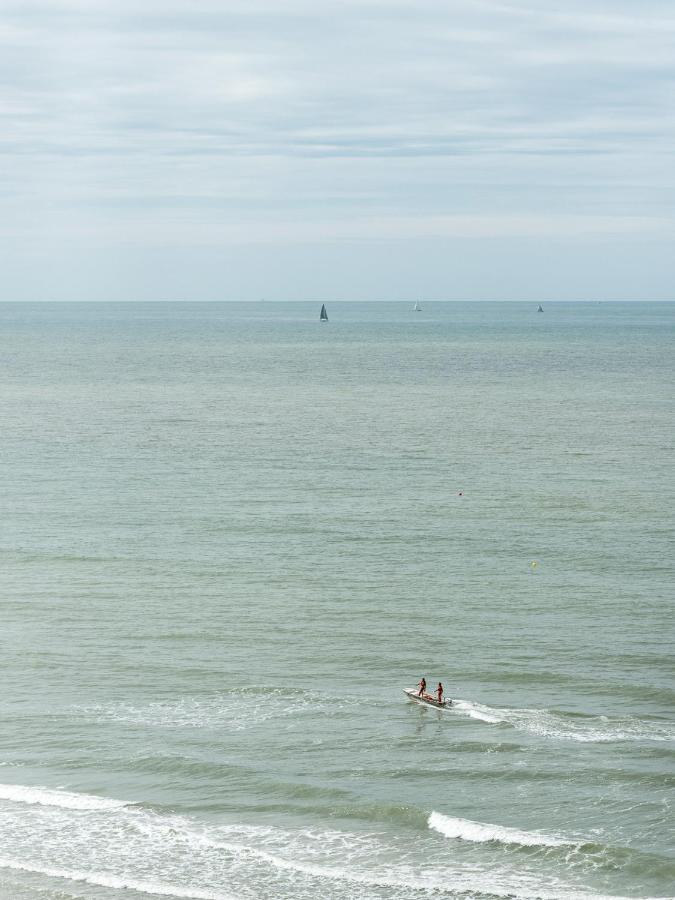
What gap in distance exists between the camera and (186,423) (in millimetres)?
102688

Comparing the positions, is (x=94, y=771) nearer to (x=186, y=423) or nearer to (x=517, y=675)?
(x=517, y=675)

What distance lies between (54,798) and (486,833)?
38.3 feet

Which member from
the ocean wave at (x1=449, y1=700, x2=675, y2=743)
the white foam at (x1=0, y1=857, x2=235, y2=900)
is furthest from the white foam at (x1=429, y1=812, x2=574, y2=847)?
the white foam at (x1=0, y1=857, x2=235, y2=900)

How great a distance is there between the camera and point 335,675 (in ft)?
131

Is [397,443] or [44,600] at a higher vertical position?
[397,443]

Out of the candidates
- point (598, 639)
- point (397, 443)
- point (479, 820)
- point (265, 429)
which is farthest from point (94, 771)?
point (265, 429)

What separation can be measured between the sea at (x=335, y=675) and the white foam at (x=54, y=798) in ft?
0.34

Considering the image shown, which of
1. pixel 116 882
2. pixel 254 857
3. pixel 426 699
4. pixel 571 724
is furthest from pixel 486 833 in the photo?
pixel 116 882

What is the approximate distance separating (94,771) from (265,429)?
6635 cm

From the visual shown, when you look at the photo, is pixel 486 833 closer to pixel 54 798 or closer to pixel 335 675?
pixel 335 675

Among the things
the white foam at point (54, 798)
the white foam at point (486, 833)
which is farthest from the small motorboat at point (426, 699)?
the white foam at point (54, 798)

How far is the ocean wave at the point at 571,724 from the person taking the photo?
34938mm

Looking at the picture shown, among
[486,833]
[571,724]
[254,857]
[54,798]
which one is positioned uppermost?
[571,724]

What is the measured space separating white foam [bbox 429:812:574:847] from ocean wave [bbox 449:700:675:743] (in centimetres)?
566
